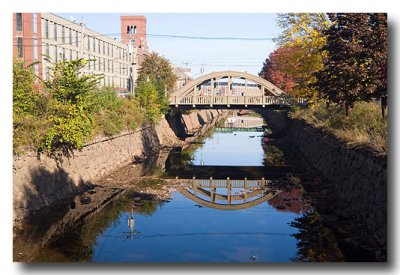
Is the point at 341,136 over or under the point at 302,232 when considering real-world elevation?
over

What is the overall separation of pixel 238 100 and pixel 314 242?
4238 centimetres

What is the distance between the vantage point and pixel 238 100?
61969 millimetres

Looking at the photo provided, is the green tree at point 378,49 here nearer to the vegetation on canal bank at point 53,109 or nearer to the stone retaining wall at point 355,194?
the stone retaining wall at point 355,194

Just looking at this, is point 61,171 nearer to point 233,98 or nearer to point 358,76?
point 358,76

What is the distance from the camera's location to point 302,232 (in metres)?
22.3

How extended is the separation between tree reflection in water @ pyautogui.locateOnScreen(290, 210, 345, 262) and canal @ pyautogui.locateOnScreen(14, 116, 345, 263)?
0.13ft

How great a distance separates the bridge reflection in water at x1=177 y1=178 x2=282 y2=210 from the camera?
2841cm

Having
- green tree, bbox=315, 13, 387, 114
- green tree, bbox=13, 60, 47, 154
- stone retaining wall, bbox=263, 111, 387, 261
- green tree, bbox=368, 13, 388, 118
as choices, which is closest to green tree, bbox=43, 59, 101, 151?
green tree, bbox=13, 60, 47, 154

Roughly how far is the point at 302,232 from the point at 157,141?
37437mm

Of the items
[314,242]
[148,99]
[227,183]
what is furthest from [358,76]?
[148,99]

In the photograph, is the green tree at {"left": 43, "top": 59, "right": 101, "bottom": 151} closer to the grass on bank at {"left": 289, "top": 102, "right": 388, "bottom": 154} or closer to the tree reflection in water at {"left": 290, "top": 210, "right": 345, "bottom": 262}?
the tree reflection in water at {"left": 290, "top": 210, "right": 345, "bottom": 262}

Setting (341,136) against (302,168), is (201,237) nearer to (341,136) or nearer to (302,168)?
(341,136)

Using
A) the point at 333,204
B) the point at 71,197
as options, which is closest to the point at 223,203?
the point at 333,204

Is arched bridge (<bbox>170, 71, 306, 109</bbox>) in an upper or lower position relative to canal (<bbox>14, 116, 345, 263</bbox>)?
upper
